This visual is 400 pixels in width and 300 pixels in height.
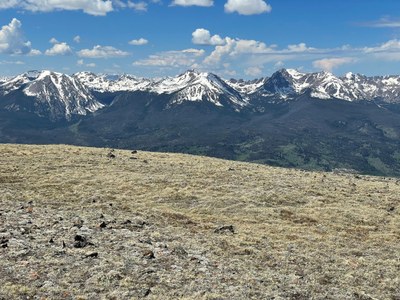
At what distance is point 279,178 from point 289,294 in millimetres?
31152

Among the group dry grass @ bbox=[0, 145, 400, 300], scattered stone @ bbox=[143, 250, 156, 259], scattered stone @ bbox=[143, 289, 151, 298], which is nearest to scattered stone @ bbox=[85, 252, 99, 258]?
dry grass @ bbox=[0, 145, 400, 300]

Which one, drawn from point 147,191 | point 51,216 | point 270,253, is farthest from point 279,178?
point 51,216

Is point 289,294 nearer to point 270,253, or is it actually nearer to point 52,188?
point 270,253

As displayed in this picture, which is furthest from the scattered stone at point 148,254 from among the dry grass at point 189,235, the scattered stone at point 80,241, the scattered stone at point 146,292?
the scattered stone at point 146,292

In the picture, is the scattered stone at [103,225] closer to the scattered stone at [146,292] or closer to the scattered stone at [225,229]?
the scattered stone at [225,229]

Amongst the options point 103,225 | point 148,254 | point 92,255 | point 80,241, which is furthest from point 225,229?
point 92,255

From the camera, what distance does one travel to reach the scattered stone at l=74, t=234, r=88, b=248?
2327cm

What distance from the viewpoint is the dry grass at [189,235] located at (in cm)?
1969

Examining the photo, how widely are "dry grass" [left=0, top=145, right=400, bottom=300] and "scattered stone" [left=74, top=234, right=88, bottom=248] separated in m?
0.37

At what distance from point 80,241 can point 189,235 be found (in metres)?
7.39

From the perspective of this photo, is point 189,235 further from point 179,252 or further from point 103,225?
point 103,225

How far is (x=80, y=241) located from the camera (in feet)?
77.9

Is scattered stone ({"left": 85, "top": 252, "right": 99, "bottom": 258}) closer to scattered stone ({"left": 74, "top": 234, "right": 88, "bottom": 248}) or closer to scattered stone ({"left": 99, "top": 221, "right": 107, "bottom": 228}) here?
scattered stone ({"left": 74, "top": 234, "right": 88, "bottom": 248})

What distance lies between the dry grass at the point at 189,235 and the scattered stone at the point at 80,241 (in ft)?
1.21
